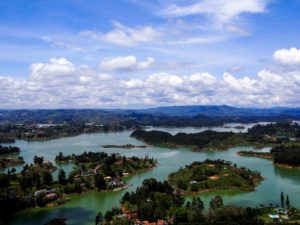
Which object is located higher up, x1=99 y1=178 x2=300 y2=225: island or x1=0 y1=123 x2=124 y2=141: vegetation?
x1=0 y1=123 x2=124 y2=141: vegetation

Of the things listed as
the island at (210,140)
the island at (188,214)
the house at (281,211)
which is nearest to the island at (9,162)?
the island at (188,214)

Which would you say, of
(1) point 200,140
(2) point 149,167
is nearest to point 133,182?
(2) point 149,167

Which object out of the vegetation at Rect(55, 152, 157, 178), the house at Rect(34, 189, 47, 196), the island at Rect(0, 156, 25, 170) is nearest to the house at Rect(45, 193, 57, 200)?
the house at Rect(34, 189, 47, 196)

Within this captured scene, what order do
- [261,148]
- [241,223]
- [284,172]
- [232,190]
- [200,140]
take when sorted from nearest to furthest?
[241,223] < [232,190] < [284,172] < [261,148] < [200,140]

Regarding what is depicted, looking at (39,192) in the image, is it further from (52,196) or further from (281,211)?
(281,211)

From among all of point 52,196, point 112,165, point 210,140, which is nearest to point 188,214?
point 52,196

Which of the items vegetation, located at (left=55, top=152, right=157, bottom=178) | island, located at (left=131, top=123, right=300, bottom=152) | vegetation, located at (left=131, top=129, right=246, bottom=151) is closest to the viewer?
vegetation, located at (left=55, top=152, right=157, bottom=178)

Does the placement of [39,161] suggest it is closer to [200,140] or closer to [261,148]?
[200,140]

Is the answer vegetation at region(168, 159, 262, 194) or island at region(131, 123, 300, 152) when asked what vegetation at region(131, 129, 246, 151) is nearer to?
island at region(131, 123, 300, 152)

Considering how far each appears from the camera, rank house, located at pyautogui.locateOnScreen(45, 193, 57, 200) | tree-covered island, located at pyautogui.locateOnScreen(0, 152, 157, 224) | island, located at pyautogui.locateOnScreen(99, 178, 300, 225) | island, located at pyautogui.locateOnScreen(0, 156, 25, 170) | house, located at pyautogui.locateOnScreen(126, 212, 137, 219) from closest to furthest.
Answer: island, located at pyautogui.locateOnScreen(99, 178, 300, 225) < house, located at pyautogui.locateOnScreen(126, 212, 137, 219) < tree-covered island, located at pyautogui.locateOnScreen(0, 152, 157, 224) < house, located at pyautogui.locateOnScreen(45, 193, 57, 200) < island, located at pyautogui.locateOnScreen(0, 156, 25, 170)
